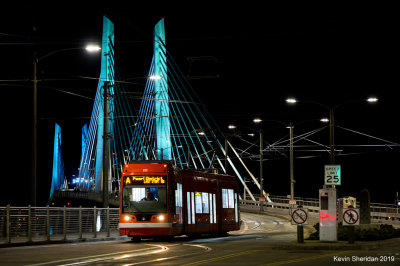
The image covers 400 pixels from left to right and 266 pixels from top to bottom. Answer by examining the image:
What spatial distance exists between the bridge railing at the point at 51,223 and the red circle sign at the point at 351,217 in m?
11.3

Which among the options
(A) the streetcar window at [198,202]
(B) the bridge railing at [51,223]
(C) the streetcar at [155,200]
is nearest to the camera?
(B) the bridge railing at [51,223]

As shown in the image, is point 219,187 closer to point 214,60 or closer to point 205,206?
point 205,206

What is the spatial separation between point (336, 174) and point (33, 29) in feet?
38.9

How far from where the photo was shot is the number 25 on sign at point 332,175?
2394 cm

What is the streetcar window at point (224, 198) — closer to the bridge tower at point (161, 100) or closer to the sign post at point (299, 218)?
the sign post at point (299, 218)

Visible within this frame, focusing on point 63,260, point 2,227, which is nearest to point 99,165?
point 2,227

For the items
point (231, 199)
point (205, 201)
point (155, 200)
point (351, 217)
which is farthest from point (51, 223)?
point (351, 217)

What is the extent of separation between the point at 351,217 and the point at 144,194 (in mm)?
9271

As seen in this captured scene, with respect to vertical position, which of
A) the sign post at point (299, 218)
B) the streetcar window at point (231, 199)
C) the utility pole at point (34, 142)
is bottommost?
the sign post at point (299, 218)

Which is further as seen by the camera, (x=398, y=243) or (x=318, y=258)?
(x=398, y=243)

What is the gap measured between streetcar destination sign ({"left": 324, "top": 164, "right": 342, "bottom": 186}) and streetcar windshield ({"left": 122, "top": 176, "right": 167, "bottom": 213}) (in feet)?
22.7

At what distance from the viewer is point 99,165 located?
202 ft

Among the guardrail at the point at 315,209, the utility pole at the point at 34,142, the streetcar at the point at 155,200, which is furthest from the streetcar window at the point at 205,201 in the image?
the guardrail at the point at 315,209

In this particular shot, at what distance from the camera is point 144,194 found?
93.5ft
